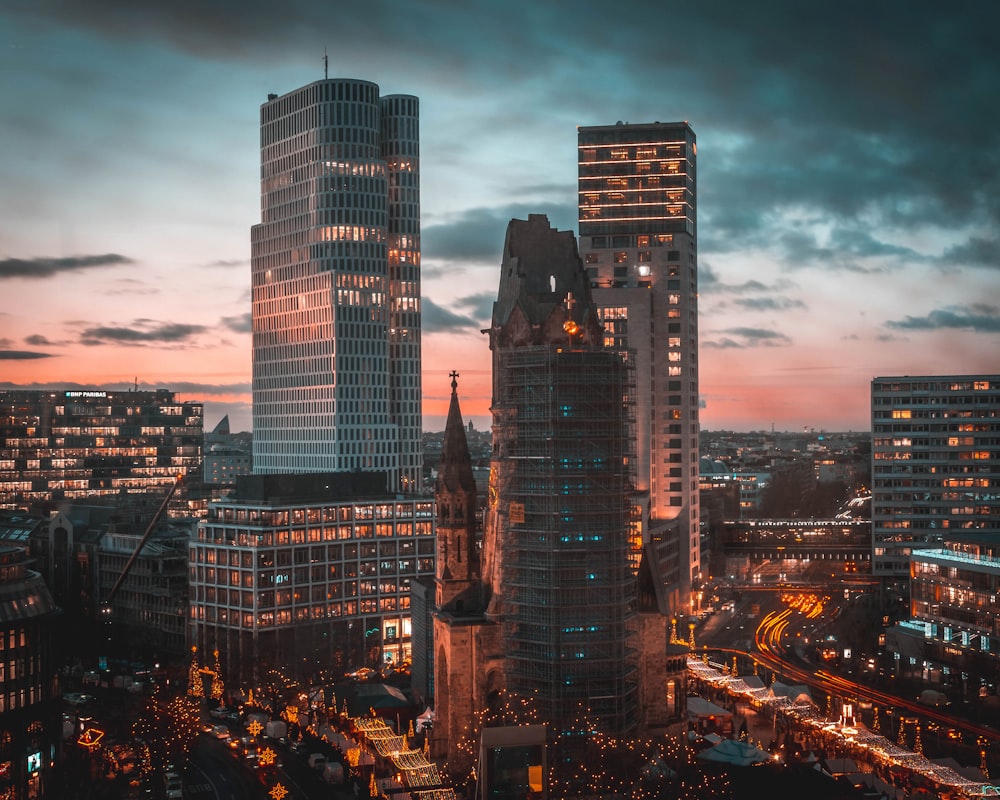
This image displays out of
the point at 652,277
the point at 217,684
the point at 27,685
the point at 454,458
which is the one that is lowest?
the point at 217,684

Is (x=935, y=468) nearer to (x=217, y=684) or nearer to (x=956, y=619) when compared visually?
(x=956, y=619)

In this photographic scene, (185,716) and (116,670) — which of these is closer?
(185,716)

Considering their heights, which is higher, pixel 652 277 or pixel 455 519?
pixel 652 277

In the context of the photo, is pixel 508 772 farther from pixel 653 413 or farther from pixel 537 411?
pixel 653 413

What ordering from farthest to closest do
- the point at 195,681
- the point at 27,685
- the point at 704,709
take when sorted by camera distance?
the point at 195,681
the point at 704,709
the point at 27,685

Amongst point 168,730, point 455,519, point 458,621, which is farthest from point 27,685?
point 455,519

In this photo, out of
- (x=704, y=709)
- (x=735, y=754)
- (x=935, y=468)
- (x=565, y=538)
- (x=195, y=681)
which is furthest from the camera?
(x=935, y=468)

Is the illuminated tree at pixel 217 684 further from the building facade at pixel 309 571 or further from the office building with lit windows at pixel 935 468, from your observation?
the office building with lit windows at pixel 935 468

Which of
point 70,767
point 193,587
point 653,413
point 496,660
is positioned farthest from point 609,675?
point 653,413
